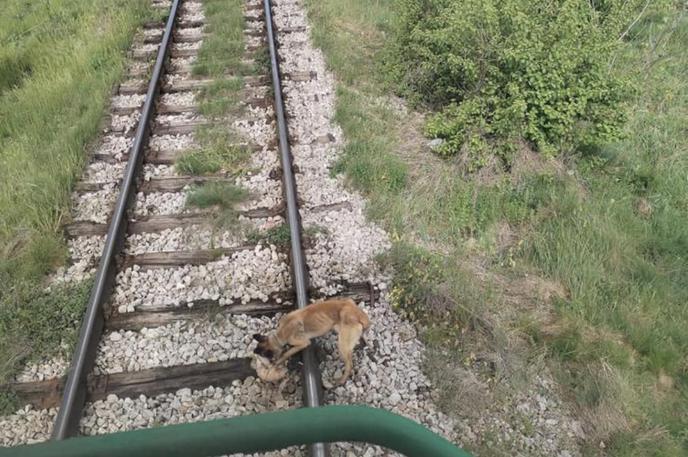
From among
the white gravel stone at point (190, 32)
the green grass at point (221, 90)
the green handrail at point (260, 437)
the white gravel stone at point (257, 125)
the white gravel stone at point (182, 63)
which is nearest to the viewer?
the green handrail at point (260, 437)

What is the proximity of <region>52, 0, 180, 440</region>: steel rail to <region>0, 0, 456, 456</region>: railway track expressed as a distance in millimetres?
15

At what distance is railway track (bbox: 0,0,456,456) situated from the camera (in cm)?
392

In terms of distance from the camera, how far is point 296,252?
488cm

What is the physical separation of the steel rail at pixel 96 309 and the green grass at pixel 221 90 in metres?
0.60

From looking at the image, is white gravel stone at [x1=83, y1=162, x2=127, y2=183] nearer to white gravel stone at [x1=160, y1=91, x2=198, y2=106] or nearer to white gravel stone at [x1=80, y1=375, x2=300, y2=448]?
white gravel stone at [x1=160, y1=91, x2=198, y2=106]

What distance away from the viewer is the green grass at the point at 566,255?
4.13 meters

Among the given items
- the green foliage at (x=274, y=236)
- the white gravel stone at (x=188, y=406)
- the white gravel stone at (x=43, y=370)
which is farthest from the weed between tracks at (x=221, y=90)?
the white gravel stone at (x=188, y=406)

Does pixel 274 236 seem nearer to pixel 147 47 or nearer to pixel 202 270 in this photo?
pixel 202 270

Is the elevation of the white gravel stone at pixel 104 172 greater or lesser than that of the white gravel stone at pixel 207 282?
greater

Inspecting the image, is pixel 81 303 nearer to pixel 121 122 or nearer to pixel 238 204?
pixel 238 204

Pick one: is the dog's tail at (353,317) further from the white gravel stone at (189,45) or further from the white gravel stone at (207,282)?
the white gravel stone at (189,45)

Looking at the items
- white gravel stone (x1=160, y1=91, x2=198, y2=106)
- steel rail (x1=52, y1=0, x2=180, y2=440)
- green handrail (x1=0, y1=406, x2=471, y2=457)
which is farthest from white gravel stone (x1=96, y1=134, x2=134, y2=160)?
green handrail (x1=0, y1=406, x2=471, y2=457)

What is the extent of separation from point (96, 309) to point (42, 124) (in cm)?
375

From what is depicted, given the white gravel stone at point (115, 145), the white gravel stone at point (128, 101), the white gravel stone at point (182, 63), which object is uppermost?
the white gravel stone at point (182, 63)
